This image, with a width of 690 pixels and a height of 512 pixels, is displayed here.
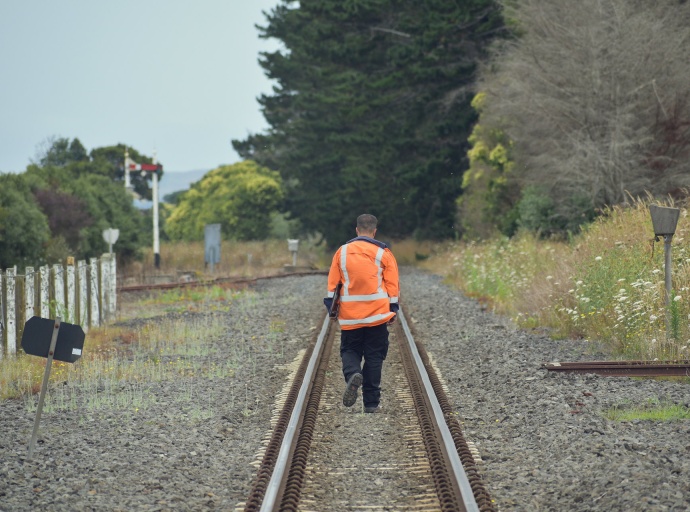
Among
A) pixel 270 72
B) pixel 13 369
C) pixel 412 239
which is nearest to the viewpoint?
pixel 13 369

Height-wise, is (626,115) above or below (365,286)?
above

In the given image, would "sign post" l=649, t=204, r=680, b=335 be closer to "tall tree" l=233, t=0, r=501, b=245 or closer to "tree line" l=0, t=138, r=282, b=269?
"tree line" l=0, t=138, r=282, b=269

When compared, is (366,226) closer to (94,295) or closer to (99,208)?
(94,295)

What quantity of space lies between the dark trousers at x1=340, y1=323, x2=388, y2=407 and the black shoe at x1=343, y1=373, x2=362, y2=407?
0.16 metres

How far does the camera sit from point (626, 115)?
2512cm

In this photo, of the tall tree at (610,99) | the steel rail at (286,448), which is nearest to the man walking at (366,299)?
the steel rail at (286,448)

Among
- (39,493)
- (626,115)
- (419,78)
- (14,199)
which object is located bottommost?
(39,493)

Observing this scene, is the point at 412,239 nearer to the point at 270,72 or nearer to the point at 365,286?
the point at 270,72

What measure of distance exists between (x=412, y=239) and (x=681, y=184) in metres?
24.4

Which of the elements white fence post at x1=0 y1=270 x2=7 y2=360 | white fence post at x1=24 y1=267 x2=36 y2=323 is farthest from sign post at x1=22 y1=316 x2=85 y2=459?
white fence post at x1=24 y1=267 x2=36 y2=323

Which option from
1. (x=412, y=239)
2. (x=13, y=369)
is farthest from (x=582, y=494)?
(x=412, y=239)

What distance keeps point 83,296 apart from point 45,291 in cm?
296

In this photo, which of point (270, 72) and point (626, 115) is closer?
point (626, 115)

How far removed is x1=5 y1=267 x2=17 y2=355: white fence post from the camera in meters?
14.2
